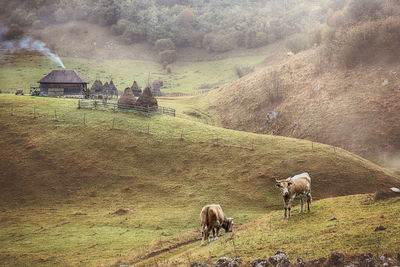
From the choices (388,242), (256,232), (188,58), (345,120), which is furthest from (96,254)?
(188,58)

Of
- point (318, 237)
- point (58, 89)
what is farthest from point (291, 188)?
point (58, 89)

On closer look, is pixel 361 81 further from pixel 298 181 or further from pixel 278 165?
pixel 298 181

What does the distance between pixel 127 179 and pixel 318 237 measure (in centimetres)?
3110

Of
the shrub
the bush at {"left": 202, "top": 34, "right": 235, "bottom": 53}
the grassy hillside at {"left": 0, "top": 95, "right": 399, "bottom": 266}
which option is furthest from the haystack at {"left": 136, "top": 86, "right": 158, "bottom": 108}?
the bush at {"left": 202, "top": 34, "right": 235, "bottom": 53}

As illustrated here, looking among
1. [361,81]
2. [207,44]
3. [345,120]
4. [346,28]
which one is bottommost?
[345,120]

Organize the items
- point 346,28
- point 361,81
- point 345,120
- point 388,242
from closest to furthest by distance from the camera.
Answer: point 388,242 < point 345,120 < point 361,81 < point 346,28

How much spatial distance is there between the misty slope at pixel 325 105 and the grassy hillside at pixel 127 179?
13869mm

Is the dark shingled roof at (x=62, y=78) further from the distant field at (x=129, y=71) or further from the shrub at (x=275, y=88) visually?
the shrub at (x=275, y=88)

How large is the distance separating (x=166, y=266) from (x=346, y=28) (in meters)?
81.7

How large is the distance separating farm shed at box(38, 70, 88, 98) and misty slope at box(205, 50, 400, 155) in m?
38.0

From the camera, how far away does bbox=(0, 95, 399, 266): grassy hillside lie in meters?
28.7

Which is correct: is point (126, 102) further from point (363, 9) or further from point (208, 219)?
Answer: point (363, 9)

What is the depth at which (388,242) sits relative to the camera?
14102 millimetres

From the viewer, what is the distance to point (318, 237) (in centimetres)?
1681
